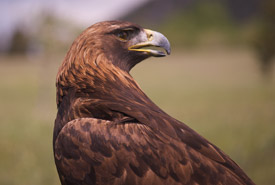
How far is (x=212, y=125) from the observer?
7.58 meters

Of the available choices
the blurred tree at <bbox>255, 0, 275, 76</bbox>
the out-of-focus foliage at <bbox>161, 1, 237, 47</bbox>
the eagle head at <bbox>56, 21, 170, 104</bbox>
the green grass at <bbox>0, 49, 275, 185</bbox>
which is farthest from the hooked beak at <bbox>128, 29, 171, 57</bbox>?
the out-of-focus foliage at <bbox>161, 1, 237, 47</bbox>

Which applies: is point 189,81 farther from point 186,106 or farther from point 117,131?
point 117,131

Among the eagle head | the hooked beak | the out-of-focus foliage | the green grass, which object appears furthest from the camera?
the out-of-focus foliage

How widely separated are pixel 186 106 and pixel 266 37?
16.7ft

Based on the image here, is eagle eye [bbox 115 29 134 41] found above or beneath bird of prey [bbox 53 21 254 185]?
above

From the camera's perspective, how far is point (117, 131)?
1.80 m

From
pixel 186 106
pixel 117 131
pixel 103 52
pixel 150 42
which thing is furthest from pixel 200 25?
pixel 117 131

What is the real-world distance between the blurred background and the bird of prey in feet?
11.0

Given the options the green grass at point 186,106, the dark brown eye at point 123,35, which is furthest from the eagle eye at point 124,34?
the green grass at point 186,106

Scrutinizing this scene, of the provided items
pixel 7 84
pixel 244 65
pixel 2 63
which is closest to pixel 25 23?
pixel 7 84

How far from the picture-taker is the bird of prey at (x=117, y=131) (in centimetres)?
179

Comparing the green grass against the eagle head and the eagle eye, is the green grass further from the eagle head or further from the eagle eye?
the eagle eye

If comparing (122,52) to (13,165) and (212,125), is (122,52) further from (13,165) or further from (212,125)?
(212,125)

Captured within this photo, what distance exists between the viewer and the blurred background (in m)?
6.00
